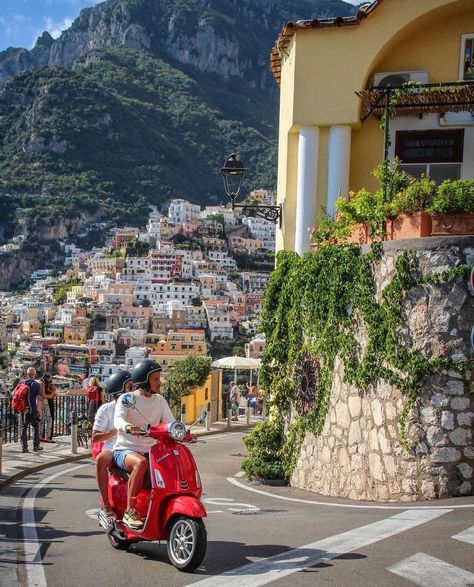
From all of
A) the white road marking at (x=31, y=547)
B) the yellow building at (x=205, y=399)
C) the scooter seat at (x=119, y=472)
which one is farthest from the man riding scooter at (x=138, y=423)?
the yellow building at (x=205, y=399)

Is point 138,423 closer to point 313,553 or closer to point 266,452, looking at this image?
A: point 313,553

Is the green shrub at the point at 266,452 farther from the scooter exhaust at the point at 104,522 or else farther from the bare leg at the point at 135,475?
the bare leg at the point at 135,475

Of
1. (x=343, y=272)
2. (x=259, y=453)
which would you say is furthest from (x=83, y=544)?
(x=259, y=453)

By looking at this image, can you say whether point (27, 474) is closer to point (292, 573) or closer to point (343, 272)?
point (343, 272)

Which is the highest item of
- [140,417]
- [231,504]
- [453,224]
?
[453,224]

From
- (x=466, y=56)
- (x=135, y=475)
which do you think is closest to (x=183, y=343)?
(x=466, y=56)

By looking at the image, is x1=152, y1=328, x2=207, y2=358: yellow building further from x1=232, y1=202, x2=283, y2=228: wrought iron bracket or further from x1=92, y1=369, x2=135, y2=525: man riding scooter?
x1=92, y1=369, x2=135, y2=525: man riding scooter

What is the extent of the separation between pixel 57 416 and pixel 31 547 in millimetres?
12085

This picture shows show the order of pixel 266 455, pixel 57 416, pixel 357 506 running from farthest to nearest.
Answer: pixel 57 416, pixel 266 455, pixel 357 506

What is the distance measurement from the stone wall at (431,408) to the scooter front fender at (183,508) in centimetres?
391

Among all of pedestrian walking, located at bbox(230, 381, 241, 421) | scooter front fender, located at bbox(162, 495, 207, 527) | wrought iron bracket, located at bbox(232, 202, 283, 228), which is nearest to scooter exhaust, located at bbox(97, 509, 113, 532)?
scooter front fender, located at bbox(162, 495, 207, 527)

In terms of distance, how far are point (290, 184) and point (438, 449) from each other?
281 inches

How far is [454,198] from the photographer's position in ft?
31.7

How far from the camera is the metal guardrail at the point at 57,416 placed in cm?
1685
